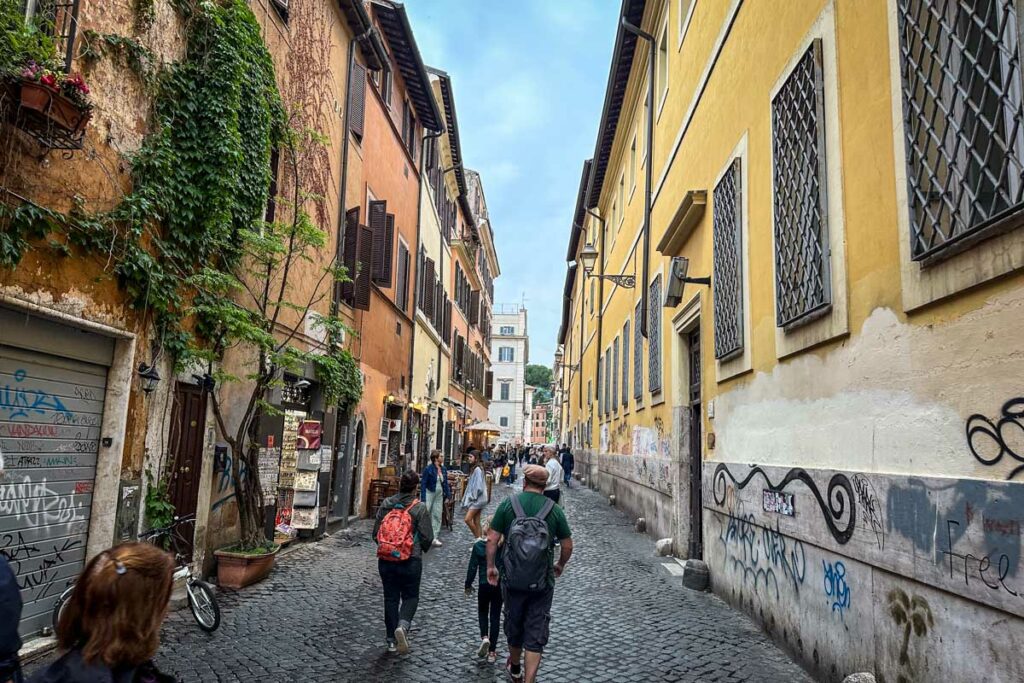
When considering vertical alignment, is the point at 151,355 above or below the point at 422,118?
below

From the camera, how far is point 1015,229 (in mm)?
3051

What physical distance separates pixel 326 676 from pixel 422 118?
17273 mm

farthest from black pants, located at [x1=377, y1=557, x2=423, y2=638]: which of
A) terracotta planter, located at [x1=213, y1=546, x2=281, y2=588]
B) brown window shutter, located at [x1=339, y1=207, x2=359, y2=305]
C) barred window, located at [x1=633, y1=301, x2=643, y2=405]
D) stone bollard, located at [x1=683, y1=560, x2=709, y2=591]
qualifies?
barred window, located at [x1=633, y1=301, x2=643, y2=405]

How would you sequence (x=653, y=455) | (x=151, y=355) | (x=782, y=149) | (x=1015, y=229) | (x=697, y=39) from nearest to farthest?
1. (x=1015, y=229)
2. (x=782, y=149)
3. (x=151, y=355)
4. (x=697, y=39)
5. (x=653, y=455)

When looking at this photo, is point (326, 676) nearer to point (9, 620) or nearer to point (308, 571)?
point (9, 620)

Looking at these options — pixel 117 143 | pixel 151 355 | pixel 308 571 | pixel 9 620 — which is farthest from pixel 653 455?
pixel 9 620

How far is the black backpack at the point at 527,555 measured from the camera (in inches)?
180

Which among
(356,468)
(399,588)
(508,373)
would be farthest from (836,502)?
(508,373)

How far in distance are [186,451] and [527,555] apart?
5.02 meters

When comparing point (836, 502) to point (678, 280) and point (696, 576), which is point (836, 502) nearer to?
point (696, 576)

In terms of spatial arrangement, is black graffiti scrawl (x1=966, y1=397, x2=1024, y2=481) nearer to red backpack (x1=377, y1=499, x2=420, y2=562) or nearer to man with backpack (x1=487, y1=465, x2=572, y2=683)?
man with backpack (x1=487, y1=465, x2=572, y2=683)

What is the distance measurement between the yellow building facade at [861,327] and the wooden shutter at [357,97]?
6314 mm

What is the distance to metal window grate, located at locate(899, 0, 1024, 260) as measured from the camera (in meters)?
3.17

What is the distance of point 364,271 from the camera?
44.7ft
